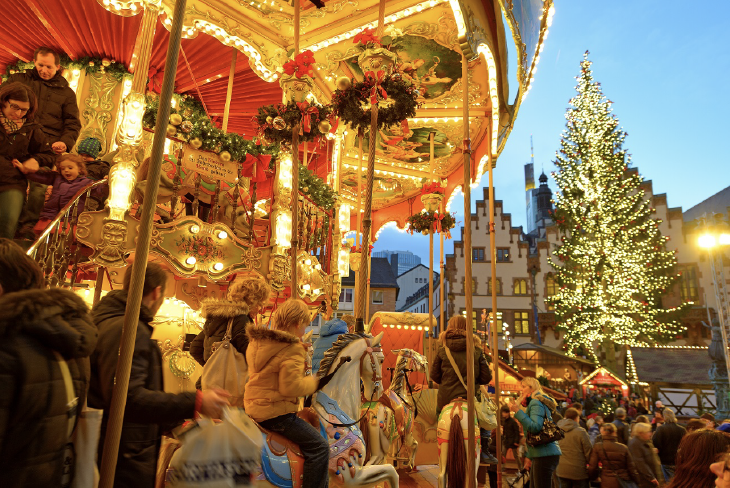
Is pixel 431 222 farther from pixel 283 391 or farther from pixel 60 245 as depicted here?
pixel 283 391

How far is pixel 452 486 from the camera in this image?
176 inches

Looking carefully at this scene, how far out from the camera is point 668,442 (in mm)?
6430

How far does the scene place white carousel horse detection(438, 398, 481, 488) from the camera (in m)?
4.53

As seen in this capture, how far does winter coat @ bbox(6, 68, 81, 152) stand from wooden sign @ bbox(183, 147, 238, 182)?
1.52 meters

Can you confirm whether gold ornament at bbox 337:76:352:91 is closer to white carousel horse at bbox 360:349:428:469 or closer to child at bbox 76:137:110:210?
white carousel horse at bbox 360:349:428:469

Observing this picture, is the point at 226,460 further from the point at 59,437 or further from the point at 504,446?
the point at 504,446

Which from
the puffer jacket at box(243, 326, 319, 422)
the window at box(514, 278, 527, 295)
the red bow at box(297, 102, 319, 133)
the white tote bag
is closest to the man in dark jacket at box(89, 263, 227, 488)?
the white tote bag

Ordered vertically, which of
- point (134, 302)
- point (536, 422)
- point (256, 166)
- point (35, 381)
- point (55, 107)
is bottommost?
point (536, 422)

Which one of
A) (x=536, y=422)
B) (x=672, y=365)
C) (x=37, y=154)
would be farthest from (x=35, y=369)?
(x=672, y=365)

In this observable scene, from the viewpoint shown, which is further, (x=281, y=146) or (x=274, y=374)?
(x=281, y=146)

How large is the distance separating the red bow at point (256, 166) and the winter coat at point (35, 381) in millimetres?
6827

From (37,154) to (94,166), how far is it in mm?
1509

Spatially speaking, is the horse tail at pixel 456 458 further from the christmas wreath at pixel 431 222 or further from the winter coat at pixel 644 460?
the christmas wreath at pixel 431 222

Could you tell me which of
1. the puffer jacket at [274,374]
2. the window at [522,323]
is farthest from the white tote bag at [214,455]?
the window at [522,323]
